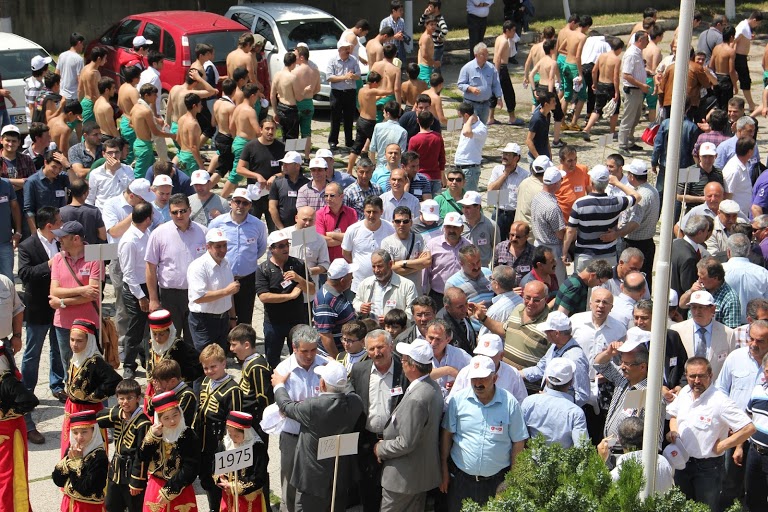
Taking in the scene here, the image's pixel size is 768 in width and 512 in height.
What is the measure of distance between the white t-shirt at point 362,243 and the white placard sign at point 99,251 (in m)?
2.27

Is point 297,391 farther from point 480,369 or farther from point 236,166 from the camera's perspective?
point 236,166

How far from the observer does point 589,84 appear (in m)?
19.0

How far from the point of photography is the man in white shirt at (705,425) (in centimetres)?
810

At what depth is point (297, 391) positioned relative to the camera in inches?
333

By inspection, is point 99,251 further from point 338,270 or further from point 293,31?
point 293,31

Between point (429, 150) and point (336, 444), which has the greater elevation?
point (429, 150)

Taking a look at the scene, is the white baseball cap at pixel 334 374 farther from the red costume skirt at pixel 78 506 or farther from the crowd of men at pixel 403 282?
the red costume skirt at pixel 78 506

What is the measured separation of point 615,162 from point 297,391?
5251mm

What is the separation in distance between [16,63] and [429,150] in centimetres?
817

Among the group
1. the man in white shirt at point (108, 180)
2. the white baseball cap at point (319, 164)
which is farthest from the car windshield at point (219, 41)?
the white baseball cap at point (319, 164)

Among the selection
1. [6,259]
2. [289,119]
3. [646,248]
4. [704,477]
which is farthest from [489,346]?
[289,119]

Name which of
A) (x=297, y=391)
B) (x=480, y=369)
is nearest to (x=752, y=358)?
(x=480, y=369)

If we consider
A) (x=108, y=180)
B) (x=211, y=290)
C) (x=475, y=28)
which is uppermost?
(x=475, y=28)

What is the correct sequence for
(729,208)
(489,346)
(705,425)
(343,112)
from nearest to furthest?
(705,425) → (489,346) → (729,208) → (343,112)
